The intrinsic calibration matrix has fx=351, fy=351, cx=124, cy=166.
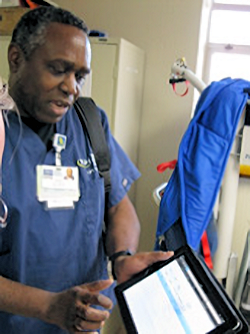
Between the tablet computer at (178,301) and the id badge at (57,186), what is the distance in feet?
0.85

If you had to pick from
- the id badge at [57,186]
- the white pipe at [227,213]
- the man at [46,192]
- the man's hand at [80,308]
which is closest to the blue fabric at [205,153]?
the white pipe at [227,213]

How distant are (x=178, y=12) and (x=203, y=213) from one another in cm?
136

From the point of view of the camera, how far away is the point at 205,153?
1.33 m

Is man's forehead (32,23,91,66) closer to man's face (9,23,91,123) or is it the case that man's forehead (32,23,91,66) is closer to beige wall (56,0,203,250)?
man's face (9,23,91,123)

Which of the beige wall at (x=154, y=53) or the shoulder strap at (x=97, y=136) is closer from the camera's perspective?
the shoulder strap at (x=97, y=136)

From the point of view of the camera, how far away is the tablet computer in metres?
0.62

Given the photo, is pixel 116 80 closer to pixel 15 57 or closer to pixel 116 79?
pixel 116 79

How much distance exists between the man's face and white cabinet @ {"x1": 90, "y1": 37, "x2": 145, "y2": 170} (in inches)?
35.7

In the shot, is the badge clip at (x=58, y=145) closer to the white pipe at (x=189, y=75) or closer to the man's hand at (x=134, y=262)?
the man's hand at (x=134, y=262)

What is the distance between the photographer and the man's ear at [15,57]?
0.91 meters

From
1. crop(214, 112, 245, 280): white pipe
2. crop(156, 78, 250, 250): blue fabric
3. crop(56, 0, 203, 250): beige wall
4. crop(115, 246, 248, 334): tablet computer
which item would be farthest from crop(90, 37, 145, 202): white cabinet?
crop(115, 246, 248, 334): tablet computer

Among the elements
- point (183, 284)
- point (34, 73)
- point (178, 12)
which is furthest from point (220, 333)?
point (178, 12)

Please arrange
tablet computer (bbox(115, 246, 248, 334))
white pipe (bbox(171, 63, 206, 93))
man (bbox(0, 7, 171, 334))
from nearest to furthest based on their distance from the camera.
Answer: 1. tablet computer (bbox(115, 246, 248, 334))
2. man (bbox(0, 7, 171, 334))
3. white pipe (bbox(171, 63, 206, 93))

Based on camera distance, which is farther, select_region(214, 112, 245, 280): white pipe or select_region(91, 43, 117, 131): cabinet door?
select_region(91, 43, 117, 131): cabinet door
